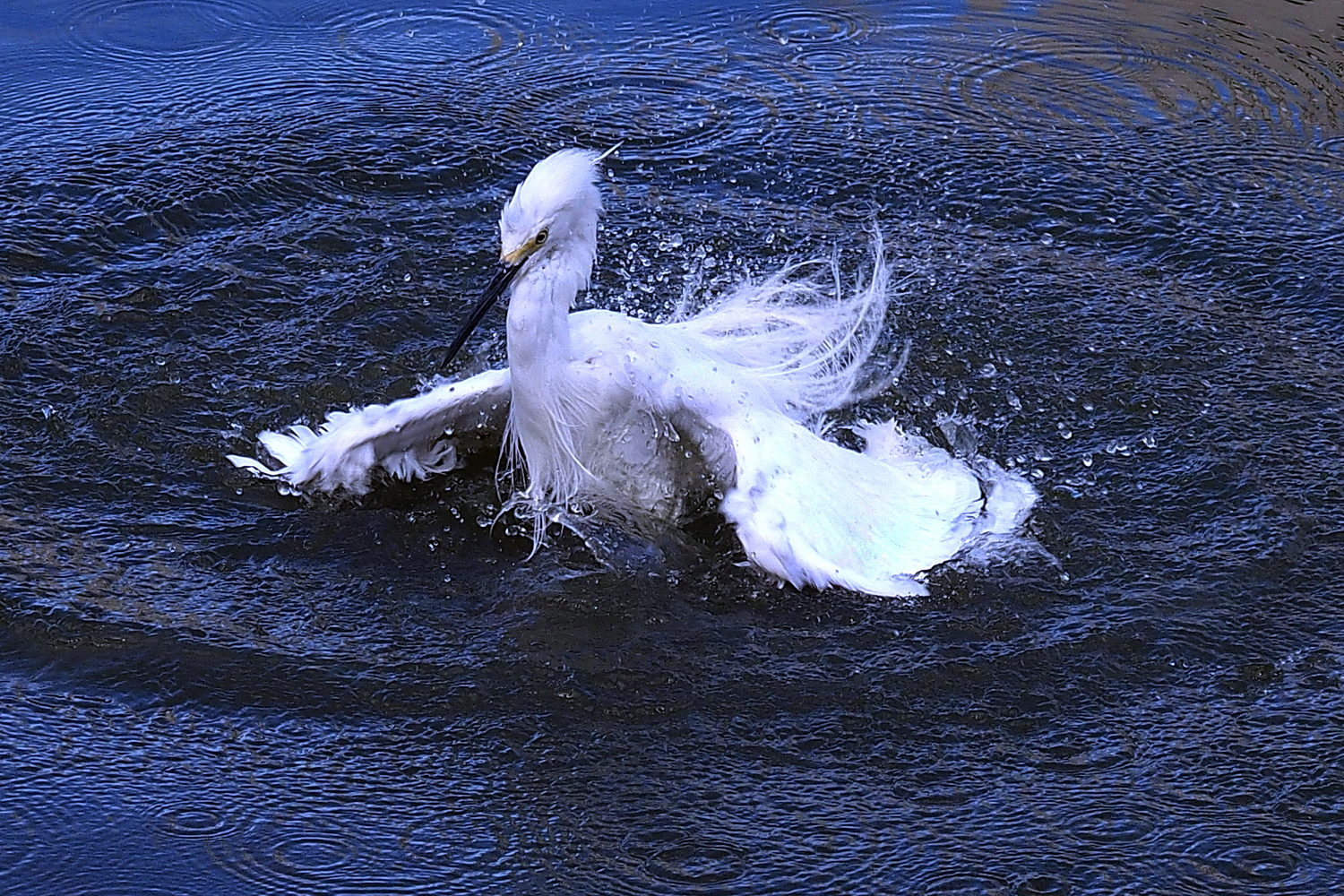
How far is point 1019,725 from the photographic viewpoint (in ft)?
11.8

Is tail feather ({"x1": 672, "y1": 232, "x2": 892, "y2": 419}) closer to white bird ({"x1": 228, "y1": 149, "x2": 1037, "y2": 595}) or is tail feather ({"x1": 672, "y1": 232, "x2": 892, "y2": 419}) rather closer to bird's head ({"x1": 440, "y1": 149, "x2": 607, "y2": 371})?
white bird ({"x1": 228, "y1": 149, "x2": 1037, "y2": 595})

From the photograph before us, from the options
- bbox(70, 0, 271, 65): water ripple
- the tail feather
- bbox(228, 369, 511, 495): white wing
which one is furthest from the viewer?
bbox(70, 0, 271, 65): water ripple

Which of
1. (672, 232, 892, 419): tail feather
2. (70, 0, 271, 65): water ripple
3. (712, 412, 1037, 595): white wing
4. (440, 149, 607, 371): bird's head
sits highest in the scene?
(70, 0, 271, 65): water ripple

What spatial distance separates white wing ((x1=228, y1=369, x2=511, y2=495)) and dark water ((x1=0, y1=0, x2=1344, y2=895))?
9 cm

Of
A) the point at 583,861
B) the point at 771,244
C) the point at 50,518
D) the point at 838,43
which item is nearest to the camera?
the point at 583,861

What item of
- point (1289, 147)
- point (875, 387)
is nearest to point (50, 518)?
point (875, 387)

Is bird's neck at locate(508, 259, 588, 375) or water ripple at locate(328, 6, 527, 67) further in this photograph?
water ripple at locate(328, 6, 527, 67)

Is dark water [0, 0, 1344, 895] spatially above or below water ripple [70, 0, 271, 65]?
below

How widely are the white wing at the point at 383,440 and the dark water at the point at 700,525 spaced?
9 centimetres

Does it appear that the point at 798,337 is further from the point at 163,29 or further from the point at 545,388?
the point at 163,29

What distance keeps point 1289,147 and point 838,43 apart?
1.95m

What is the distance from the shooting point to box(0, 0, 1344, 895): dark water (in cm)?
331

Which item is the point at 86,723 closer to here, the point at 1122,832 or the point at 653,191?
the point at 1122,832

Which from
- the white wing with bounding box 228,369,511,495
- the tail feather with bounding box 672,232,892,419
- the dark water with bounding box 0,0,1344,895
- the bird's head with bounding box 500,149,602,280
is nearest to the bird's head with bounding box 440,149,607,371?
the bird's head with bounding box 500,149,602,280
